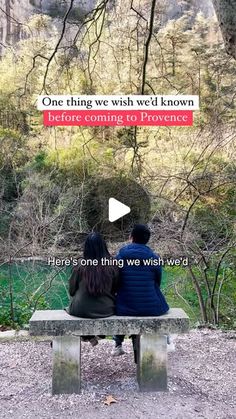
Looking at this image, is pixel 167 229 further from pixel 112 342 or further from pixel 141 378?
pixel 141 378

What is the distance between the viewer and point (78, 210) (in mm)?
9562

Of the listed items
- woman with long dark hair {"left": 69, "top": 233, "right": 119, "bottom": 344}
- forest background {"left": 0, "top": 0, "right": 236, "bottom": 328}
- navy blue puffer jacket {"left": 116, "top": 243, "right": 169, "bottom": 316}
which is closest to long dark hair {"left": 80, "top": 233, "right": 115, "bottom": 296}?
woman with long dark hair {"left": 69, "top": 233, "right": 119, "bottom": 344}

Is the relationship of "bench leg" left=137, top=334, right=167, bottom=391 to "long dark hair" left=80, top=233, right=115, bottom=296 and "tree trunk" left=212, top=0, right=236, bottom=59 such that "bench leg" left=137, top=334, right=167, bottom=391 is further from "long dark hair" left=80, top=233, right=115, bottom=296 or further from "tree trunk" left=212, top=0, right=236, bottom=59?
"tree trunk" left=212, top=0, right=236, bottom=59

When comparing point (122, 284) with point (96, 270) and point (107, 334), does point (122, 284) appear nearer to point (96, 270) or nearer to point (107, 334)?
point (96, 270)

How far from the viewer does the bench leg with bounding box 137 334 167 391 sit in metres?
3.00

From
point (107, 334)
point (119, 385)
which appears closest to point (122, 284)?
A: point (107, 334)

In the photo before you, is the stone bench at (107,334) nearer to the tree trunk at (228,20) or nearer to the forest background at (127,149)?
the forest background at (127,149)

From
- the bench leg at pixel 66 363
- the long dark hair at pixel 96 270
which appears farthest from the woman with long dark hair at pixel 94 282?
the bench leg at pixel 66 363

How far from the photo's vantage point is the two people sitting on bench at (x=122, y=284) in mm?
3008

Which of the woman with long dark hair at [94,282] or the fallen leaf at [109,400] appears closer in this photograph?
the fallen leaf at [109,400]

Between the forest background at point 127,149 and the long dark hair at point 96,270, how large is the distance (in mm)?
570

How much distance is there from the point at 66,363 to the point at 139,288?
651 mm

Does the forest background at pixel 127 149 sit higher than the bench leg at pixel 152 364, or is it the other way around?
the forest background at pixel 127 149

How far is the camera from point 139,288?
10.1 feet
